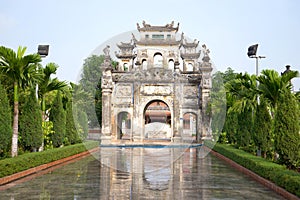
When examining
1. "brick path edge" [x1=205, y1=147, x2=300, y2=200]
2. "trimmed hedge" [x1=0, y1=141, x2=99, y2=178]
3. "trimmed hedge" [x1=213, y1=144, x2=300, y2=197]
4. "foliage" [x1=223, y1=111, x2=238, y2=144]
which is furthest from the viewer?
"foliage" [x1=223, y1=111, x2=238, y2=144]

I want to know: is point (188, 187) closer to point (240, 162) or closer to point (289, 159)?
point (289, 159)

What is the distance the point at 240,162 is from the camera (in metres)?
16.1

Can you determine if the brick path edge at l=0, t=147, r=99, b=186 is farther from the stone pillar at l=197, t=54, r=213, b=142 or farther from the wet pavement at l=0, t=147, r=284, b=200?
the stone pillar at l=197, t=54, r=213, b=142

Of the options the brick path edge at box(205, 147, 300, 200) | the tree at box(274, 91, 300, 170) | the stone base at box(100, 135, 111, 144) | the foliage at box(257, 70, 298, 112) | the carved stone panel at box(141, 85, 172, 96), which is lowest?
the brick path edge at box(205, 147, 300, 200)

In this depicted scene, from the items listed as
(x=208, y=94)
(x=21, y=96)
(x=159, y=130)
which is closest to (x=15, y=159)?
(x=21, y=96)

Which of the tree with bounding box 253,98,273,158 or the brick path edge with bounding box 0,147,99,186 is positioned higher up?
the tree with bounding box 253,98,273,158

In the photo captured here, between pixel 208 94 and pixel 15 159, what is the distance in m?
25.3

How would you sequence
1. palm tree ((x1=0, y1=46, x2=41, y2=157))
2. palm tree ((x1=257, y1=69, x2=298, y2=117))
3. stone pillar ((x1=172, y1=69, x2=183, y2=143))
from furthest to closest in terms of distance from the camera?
stone pillar ((x1=172, y1=69, x2=183, y2=143)), palm tree ((x1=257, y1=69, x2=298, y2=117)), palm tree ((x1=0, y1=46, x2=41, y2=157))

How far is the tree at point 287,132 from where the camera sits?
40.2 feet

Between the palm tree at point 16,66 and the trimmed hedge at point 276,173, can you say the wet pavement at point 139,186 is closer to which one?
the trimmed hedge at point 276,173

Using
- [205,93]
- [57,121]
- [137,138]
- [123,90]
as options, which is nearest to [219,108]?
[57,121]

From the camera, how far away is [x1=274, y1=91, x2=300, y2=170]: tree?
12258mm

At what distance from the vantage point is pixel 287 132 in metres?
12.4

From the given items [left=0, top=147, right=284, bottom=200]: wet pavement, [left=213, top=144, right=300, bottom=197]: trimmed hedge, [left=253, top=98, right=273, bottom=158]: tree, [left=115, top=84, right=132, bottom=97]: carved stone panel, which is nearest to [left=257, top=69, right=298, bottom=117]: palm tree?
[left=253, top=98, right=273, bottom=158]: tree
